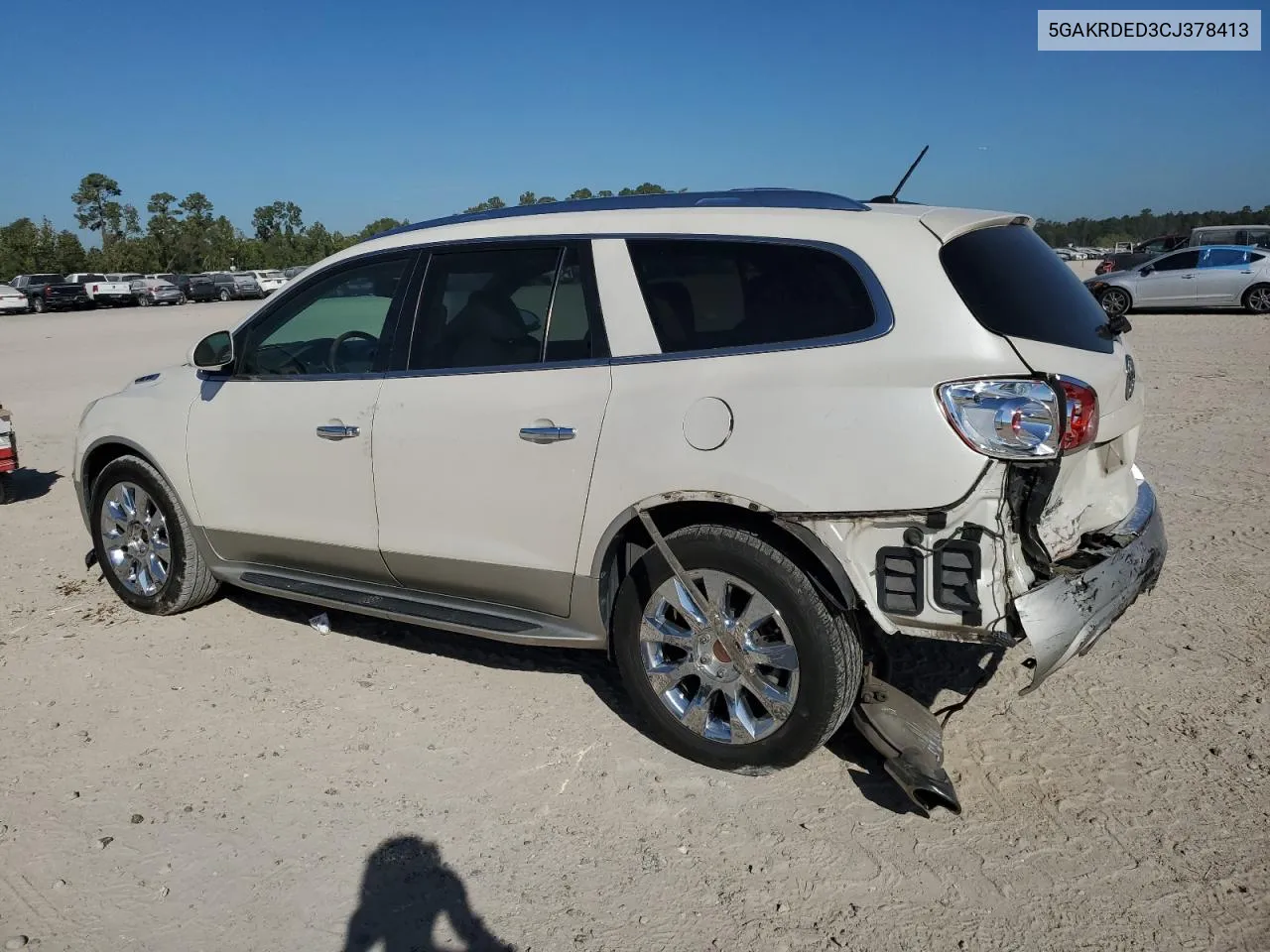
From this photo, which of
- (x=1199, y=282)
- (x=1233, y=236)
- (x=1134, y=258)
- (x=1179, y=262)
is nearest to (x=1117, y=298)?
(x=1179, y=262)

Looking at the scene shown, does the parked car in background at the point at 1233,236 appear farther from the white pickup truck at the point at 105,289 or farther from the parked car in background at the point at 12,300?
the white pickup truck at the point at 105,289

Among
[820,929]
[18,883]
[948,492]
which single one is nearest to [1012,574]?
[948,492]

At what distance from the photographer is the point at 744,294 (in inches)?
135

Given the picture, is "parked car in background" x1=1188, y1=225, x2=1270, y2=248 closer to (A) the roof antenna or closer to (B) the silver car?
(B) the silver car

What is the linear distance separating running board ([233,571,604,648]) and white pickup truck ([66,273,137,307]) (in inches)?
1904

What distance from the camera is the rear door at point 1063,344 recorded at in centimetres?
318

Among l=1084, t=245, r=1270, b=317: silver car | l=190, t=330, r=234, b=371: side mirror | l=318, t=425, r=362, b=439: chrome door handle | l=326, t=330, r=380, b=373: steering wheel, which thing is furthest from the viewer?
l=1084, t=245, r=1270, b=317: silver car

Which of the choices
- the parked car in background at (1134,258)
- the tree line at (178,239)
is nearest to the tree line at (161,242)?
the tree line at (178,239)

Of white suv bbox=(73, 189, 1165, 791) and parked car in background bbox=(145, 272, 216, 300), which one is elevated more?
parked car in background bbox=(145, 272, 216, 300)

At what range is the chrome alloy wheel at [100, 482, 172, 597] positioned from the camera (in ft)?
16.8

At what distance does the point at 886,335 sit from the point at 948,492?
53cm

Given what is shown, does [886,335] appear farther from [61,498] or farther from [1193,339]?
[1193,339]

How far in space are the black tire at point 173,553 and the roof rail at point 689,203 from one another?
1851 mm

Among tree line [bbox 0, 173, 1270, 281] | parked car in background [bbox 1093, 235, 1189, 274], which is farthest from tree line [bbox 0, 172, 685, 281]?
parked car in background [bbox 1093, 235, 1189, 274]
